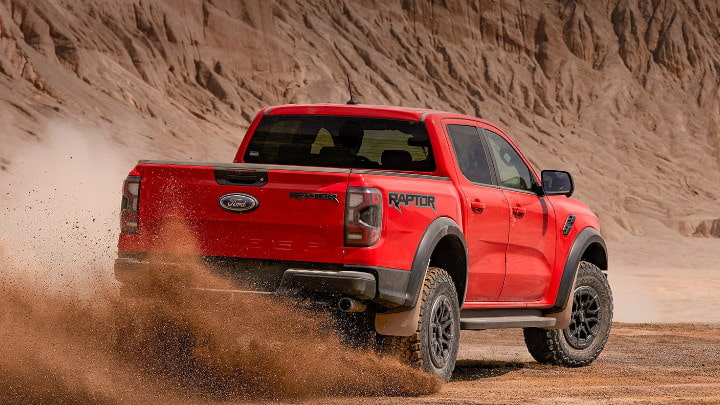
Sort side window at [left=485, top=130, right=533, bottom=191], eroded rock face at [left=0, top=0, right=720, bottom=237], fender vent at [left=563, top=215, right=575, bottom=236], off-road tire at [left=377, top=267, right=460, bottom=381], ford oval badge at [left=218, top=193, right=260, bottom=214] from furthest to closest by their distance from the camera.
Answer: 1. eroded rock face at [left=0, top=0, right=720, bottom=237]
2. fender vent at [left=563, top=215, right=575, bottom=236]
3. side window at [left=485, top=130, right=533, bottom=191]
4. off-road tire at [left=377, top=267, right=460, bottom=381]
5. ford oval badge at [left=218, top=193, right=260, bottom=214]

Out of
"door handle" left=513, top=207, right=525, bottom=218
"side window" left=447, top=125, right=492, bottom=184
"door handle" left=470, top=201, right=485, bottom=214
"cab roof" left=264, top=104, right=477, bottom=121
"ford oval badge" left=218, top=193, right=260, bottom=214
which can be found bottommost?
"door handle" left=513, top=207, right=525, bottom=218

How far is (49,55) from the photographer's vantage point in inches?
1838

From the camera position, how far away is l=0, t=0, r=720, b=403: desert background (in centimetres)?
3862

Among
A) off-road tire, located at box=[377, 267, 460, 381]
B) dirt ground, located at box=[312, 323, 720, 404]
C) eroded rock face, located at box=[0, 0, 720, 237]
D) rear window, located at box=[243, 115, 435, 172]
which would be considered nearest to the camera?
off-road tire, located at box=[377, 267, 460, 381]

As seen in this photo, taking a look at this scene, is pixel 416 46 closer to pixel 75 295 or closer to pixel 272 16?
pixel 272 16

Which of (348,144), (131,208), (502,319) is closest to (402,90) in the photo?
(502,319)

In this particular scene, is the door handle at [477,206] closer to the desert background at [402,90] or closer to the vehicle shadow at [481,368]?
the vehicle shadow at [481,368]

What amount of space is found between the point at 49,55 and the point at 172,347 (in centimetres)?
4098

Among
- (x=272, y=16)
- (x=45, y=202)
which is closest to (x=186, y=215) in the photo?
(x=45, y=202)

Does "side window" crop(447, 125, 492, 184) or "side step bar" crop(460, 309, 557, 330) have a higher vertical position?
"side window" crop(447, 125, 492, 184)

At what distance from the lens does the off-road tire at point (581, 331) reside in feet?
34.6

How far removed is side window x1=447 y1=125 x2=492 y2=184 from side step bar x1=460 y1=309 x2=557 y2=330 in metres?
0.91

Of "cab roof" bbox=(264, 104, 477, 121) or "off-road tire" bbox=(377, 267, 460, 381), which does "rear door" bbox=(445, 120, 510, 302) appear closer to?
"cab roof" bbox=(264, 104, 477, 121)

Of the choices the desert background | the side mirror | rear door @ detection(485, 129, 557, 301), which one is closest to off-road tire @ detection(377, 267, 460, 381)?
rear door @ detection(485, 129, 557, 301)
